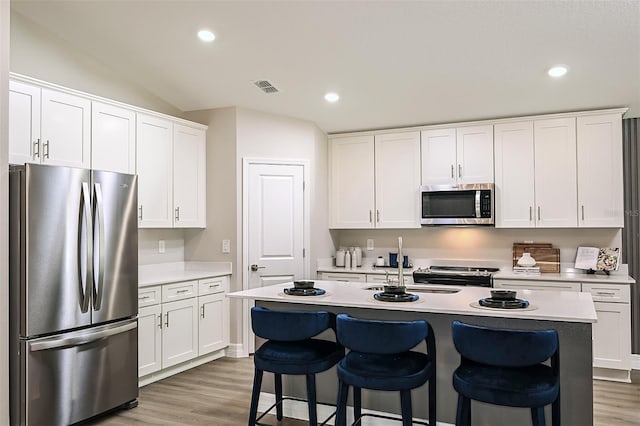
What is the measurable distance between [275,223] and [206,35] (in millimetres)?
2183

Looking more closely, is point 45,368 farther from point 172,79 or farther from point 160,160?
point 172,79

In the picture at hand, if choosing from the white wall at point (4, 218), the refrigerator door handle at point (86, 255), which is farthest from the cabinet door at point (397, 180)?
the white wall at point (4, 218)

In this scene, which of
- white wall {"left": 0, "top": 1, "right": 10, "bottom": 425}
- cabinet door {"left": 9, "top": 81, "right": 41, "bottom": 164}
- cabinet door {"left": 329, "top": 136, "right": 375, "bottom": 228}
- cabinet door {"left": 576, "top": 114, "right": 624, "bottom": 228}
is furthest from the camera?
cabinet door {"left": 329, "top": 136, "right": 375, "bottom": 228}

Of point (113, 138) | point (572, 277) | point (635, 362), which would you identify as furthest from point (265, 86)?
point (635, 362)

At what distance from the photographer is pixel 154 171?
4867mm

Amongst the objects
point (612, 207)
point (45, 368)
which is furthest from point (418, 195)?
point (45, 368)

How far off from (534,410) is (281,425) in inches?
66.1

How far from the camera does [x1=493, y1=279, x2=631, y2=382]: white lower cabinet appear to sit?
176 inches

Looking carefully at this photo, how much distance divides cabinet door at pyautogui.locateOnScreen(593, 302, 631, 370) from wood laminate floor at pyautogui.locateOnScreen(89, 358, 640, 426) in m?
0.19

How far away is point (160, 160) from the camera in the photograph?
4.94 metres

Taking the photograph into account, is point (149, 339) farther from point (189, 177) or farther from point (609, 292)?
point (609, 292)

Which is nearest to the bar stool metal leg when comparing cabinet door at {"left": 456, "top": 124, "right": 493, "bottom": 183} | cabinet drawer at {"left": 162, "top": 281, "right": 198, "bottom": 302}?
cabinet drawer at {"left": 162, "top": 281, "right": 198, "bottom": 302}

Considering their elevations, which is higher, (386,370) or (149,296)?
(149,296)

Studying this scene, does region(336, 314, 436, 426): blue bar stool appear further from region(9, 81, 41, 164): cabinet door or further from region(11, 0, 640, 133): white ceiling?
region(9, 81, 41, 164): cabinet door
